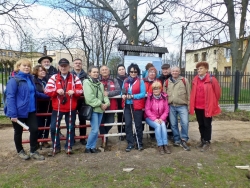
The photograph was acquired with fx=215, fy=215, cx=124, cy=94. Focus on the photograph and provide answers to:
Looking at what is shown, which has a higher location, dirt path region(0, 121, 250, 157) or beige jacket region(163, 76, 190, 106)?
beige jacket region(163, 76, 190, 106)

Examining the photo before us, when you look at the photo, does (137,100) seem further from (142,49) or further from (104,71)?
(142,49)

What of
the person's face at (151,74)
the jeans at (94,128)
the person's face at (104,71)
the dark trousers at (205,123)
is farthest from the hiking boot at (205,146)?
the person's face at (104,71)

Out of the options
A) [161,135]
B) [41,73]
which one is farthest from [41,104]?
[161,135]

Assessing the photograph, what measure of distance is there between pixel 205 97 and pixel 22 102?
12.2 ft

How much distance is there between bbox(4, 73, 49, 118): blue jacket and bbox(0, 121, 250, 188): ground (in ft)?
3.23

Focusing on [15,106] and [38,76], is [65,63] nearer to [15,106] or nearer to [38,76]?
[38,76]

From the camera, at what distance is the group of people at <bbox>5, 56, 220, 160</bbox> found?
13.8 feet

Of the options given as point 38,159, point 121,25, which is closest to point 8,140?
point 38,159

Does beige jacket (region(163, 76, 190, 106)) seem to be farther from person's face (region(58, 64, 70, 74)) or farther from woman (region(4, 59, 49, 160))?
woman (region(4, 59, 49, 160))

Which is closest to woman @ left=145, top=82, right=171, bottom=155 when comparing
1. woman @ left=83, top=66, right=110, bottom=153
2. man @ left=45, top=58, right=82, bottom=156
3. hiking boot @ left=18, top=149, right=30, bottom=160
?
woman @ left=83, top=66, right=110, bottom=153

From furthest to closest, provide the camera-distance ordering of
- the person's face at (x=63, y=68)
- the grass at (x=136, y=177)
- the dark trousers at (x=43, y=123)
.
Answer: the dark trousers at (x=43, y=123) → the person's face at (x=63, y=68) → the grass at (x=136, y=177)

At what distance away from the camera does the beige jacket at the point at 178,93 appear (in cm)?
487

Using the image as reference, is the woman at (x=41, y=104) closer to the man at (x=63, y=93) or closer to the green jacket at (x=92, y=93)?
the man at (x=63, y=93)

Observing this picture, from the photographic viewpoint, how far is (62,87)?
426 cm
